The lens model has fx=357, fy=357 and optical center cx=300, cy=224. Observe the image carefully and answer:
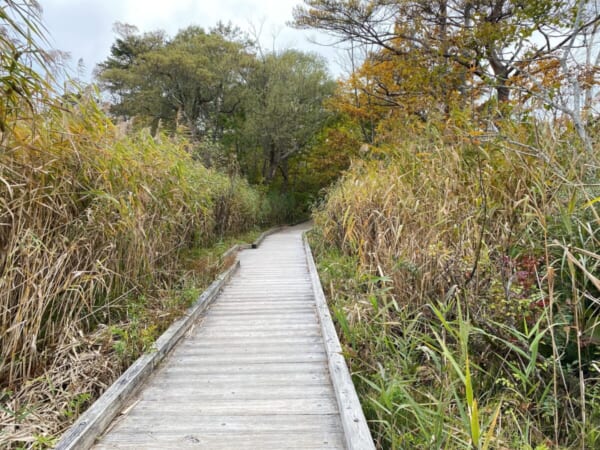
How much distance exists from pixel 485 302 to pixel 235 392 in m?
1.93

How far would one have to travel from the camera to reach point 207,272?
516cm

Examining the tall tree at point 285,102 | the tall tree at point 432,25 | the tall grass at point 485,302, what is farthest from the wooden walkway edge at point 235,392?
the tall tree at point 285,102

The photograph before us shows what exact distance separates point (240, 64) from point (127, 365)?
765 inches

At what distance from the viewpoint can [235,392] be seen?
2434mm

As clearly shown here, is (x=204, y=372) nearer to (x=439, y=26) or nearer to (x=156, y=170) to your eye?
(x=156, y=170)

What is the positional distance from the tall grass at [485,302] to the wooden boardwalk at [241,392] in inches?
14.3

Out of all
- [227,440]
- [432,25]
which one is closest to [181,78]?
[432,25]

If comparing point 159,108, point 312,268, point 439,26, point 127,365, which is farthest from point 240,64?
point 127,365

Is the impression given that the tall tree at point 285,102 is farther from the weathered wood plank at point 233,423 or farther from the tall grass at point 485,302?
the weathered wood plank at point 233,423

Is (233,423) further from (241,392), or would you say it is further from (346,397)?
(346,397)

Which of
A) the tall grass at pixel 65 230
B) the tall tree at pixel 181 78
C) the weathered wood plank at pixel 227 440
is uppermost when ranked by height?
the tall tree at pixel 181 78

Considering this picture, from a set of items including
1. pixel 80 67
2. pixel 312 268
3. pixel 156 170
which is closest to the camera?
pixel 80 67

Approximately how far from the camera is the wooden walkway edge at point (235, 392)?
1.94 meters

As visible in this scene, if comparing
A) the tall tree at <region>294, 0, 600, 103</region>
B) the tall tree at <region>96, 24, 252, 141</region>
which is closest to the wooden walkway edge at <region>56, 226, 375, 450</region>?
the tall tree at <region>294, 0, 600, 103</region>
